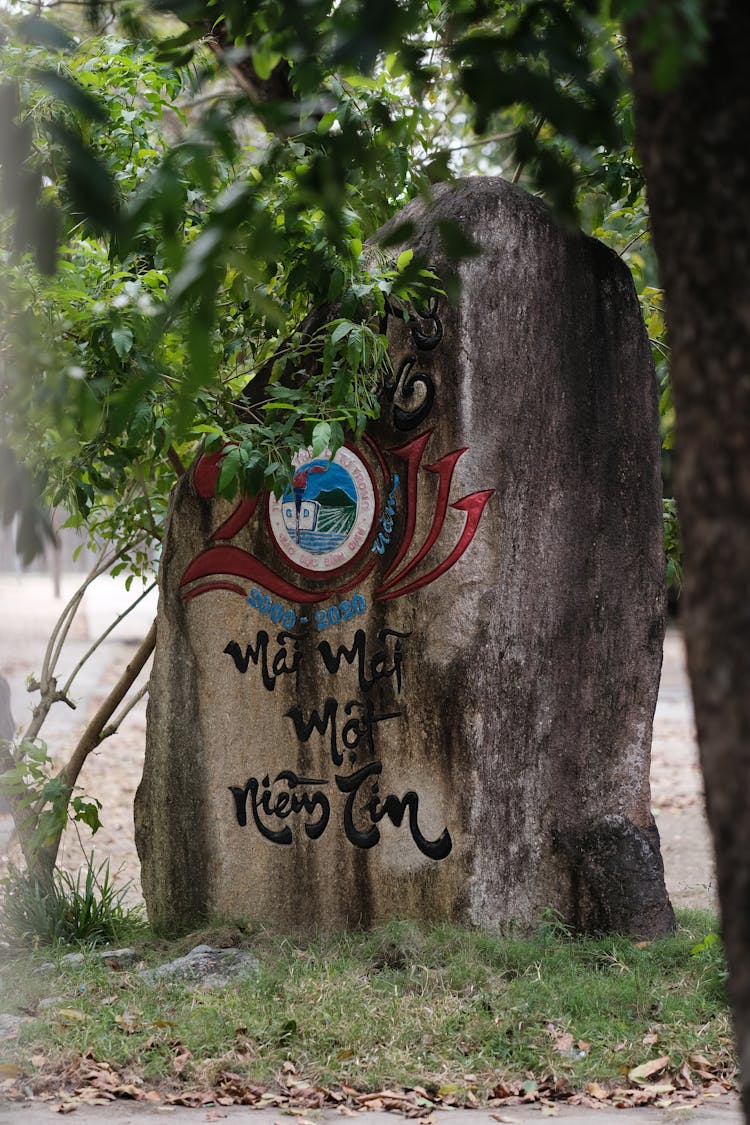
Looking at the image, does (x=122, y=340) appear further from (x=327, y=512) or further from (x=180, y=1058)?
(x=180, y=1058)

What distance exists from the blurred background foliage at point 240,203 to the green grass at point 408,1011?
6.31ft

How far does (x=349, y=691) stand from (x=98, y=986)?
157cm

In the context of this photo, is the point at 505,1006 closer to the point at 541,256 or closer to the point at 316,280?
the point at 316,280

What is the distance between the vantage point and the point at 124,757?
41.2 ft

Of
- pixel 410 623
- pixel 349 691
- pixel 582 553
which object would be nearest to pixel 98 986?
pixel 349 691

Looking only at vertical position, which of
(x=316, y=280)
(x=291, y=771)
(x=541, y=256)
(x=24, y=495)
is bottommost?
(x=291, y=771)

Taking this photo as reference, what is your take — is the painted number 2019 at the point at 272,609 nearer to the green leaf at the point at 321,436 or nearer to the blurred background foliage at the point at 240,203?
the blurred background foliage at the point at 240,203

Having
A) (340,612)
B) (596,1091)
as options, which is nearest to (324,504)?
(340,612)

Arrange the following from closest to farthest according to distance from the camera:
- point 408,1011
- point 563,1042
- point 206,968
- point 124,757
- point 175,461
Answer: point 563,1042 < point 408,1011 < point 206,968 < point 175,461 < point 124,757

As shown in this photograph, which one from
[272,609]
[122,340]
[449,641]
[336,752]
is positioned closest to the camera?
[122,340]

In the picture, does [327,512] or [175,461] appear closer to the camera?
[327,512]

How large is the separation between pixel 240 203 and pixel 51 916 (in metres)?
4.45

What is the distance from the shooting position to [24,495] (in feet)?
7.73

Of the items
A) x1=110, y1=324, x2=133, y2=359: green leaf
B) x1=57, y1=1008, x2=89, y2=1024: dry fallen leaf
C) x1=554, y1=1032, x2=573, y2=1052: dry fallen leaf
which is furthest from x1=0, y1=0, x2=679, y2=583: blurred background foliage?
x1=554, y1=1032, x2=573, y2=1052: dry fallen leaf
